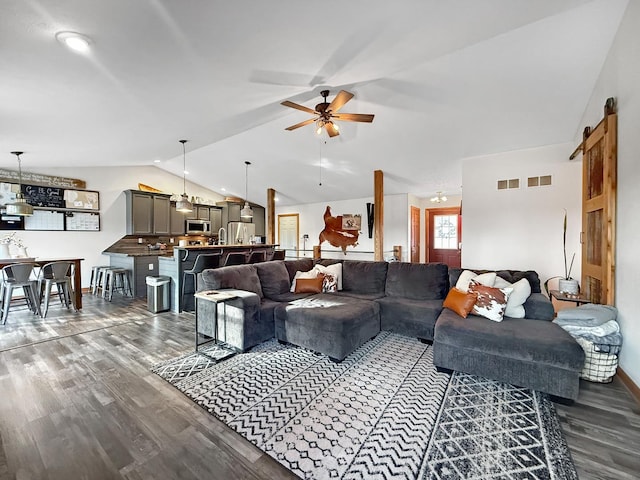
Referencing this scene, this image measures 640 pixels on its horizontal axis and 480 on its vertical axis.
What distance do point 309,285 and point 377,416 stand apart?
2.21 m

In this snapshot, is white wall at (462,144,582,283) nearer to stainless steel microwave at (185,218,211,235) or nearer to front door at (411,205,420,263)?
front door at (411,205,420,263)

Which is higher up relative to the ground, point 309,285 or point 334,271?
point 334,271

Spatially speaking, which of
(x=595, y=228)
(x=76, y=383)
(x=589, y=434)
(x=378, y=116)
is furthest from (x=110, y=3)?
(x=595, y=228)

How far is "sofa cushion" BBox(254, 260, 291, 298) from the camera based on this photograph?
3.90 meters

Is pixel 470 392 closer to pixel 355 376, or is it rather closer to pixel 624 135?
pixel 355 376

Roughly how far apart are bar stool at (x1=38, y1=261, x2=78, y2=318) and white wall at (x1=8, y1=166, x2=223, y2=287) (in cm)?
154

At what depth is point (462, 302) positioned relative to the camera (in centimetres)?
291

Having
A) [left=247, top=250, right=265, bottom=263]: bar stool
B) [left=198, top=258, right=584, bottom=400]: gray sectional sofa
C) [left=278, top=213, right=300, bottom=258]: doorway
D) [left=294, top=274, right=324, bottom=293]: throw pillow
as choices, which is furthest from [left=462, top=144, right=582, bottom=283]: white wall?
[left=278, top=213, right=300, bottom=258]: doorway

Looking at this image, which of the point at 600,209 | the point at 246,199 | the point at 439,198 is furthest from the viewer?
the point at 246,199

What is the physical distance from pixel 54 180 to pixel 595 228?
9186 mm

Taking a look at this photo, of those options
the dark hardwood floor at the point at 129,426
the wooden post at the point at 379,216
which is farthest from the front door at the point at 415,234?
the dark hardwood floor at the point at 129,426

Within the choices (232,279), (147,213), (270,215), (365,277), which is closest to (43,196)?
(147,213)

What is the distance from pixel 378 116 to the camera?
14.3ft

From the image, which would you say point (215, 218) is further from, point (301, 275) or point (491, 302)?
point (491, 302)
